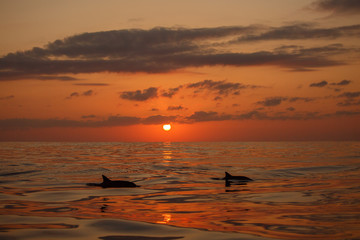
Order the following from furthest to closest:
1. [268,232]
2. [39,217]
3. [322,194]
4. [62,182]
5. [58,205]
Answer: [62,182] < [322,194] < [58,205] < [39,217] < [268,232]

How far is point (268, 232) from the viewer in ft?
37.0

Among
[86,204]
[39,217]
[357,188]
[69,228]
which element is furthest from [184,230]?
[357,188]

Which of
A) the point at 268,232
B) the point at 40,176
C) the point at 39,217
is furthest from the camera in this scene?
the point at 40,176

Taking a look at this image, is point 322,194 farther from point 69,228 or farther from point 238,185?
point 69,228

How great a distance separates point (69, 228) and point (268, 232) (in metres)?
5.69

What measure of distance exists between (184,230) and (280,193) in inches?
367

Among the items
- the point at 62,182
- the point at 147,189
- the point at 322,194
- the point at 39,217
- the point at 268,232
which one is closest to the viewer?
the point at 268,232

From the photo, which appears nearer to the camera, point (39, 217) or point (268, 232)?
point (268, 232)

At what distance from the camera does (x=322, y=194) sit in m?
18.8

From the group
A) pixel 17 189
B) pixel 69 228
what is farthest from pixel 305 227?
pixel 17 189

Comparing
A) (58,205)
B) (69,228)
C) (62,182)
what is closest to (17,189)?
(62,182)

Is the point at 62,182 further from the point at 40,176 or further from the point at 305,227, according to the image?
the point at 305,227

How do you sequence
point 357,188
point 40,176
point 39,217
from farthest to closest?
point 40,176 < point 357,188 < point 39,217

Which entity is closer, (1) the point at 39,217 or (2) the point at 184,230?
(2) the point at 184,230
